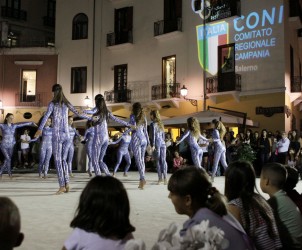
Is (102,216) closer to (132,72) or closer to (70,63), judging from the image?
(132,72)

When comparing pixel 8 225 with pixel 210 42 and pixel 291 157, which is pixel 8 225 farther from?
pixel 210 42

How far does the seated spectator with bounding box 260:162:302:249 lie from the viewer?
13.2 ft

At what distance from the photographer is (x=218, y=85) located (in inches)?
983

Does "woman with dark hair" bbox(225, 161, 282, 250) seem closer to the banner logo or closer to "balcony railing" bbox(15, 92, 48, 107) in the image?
the banner logo

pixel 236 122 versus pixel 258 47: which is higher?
pixel 258 47

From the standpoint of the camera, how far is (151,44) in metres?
29.0

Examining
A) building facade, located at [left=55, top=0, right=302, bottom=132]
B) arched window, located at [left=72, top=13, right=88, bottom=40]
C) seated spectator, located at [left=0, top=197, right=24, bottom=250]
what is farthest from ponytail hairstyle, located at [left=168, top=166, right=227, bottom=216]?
arched window, located at [left=72, top=13, right=88, bottom=40]

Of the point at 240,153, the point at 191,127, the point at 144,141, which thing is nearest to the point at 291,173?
the point at 144,141

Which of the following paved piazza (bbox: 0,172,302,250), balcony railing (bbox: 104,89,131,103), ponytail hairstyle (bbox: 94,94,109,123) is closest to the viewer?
paved piazza (bbox: 0,172,302,250)

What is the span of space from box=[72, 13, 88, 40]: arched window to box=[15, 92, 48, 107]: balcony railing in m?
4.87

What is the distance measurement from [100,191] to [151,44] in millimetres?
26992

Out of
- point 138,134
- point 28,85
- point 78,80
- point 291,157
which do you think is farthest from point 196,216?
point 28,85

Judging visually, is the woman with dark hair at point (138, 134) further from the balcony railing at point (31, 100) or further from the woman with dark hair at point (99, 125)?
the balcony railing at point (31, 100)

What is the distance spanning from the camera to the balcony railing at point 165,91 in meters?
27.0
